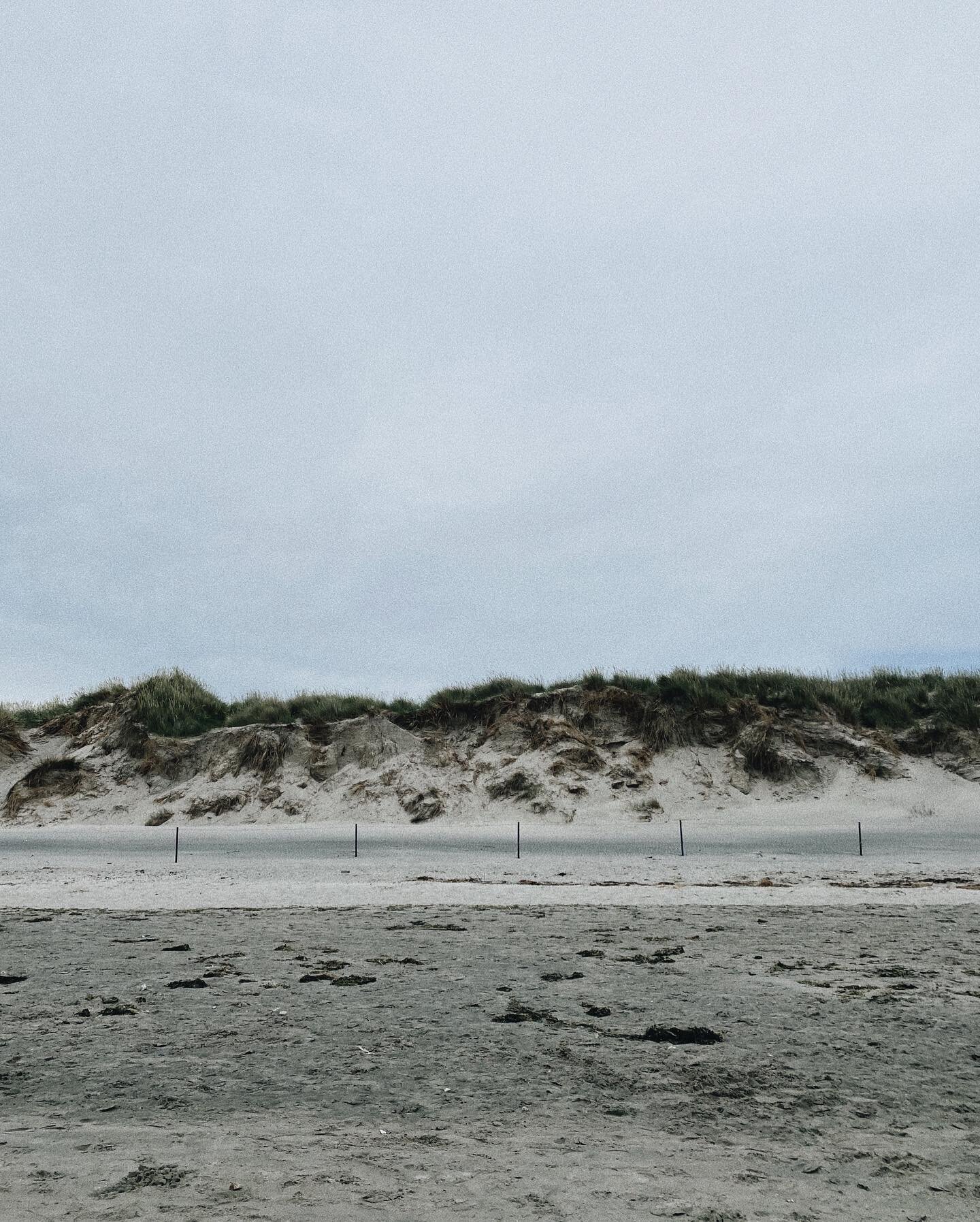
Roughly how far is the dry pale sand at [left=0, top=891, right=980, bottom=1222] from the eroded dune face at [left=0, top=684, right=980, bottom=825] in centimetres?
1846

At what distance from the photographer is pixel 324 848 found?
70.8ft

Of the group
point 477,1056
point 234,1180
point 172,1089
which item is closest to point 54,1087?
point 172,1089

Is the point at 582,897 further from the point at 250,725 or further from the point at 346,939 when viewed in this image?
the point at 250,725

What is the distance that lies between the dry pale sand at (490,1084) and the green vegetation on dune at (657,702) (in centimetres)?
2175

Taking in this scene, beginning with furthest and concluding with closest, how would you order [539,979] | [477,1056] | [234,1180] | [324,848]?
1. [324,848]
2. [539,979]
3. [477,1056]
4. [234,1180]

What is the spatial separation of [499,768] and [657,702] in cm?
573

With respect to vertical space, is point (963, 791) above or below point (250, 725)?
below

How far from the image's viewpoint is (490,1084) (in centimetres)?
446

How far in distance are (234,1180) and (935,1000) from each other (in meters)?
4.83

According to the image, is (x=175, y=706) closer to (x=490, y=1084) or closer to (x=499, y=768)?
(x=499, y=768)

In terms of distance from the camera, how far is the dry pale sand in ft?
10.5

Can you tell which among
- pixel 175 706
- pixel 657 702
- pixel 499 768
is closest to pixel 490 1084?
pixel 499 768

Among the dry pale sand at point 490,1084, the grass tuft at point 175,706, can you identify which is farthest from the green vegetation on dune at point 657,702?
the dry pale sand at point 490,1084

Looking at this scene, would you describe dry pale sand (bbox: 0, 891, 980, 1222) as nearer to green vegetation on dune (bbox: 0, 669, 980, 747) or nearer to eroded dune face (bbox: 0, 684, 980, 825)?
eroded dune face (bbox: 0, 684, 980, 825)
